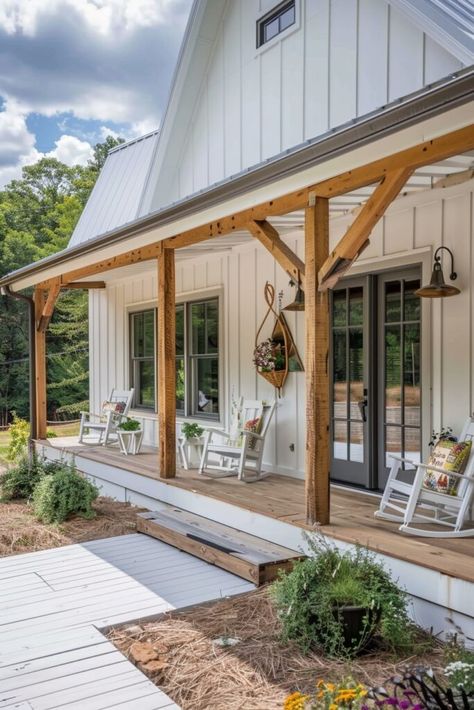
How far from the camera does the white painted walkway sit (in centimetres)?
271

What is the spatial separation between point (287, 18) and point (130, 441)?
5.19 meters

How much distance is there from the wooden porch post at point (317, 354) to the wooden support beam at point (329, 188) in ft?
0.58

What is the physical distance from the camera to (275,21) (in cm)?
665

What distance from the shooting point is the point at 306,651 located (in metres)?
3.06

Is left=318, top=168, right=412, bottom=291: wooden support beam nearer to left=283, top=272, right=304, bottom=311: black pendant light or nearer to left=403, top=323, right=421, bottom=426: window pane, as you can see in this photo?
left=403, top=323, right=421, bottom=426: window pane

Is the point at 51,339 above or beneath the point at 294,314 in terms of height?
beneath

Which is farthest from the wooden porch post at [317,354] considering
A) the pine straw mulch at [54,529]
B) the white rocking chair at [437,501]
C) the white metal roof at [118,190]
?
the white metal roof at [118,190]

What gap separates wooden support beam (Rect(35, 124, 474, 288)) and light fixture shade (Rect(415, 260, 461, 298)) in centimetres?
114

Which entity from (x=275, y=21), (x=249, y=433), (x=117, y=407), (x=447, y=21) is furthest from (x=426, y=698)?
(x=117, y=407)

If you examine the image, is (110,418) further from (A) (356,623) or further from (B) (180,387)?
(A) (356,623)

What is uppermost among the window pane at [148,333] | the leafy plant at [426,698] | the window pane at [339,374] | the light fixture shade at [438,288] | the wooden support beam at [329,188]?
the wooden support beam at [329,188]

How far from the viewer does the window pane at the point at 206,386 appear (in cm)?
782

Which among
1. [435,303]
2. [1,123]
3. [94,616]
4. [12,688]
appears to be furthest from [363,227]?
[1,123]

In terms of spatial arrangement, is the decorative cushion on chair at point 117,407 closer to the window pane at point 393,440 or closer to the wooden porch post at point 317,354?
the window pane at point 393,440
